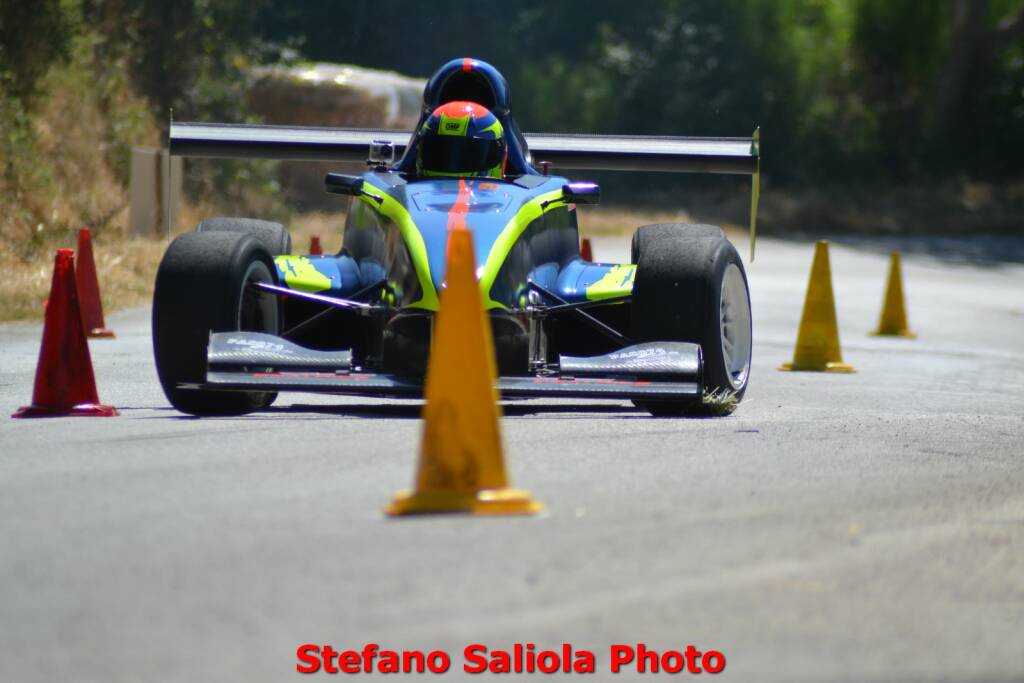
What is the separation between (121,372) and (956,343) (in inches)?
342

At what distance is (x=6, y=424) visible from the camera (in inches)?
306

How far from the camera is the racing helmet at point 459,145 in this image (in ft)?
31.6

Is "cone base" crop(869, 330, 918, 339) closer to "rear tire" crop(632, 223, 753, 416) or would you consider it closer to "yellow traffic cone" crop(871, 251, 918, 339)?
"yellow traffic cone" crop(871, 251, 918, 339)

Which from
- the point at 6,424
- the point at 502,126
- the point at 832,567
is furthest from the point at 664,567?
the point at 502,126

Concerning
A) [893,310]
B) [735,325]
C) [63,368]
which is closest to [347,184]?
[63,368]

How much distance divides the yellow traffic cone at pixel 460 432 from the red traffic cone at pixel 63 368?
10.5 ft

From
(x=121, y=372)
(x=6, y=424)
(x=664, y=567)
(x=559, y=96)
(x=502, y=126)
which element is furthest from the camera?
(x=559, y=96)

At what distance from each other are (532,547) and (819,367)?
7.70m

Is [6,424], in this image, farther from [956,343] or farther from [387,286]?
[956,343]

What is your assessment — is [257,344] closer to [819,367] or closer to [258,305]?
[258,305]

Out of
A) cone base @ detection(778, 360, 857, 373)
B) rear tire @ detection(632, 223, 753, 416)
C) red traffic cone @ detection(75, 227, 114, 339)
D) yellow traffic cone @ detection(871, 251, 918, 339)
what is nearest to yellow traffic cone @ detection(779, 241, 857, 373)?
cone base @ detection(778, 360, 857, 373)

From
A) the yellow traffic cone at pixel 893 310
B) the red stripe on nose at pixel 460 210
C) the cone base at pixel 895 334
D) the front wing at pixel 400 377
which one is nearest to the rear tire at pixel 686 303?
the front wing at pixel 400 377

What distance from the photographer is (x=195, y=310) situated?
26.5 ft

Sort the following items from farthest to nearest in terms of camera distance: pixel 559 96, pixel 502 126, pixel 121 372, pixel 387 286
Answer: pixel 559 96, pixel 121 372, pixel 502 126, pixel 387 286
